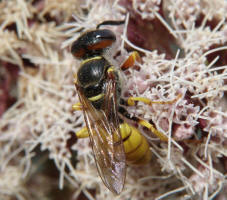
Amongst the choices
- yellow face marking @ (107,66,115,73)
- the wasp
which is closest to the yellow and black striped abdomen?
the wasp

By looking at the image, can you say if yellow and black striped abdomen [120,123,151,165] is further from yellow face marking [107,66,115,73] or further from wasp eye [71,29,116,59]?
wasp eye [71,29,116,59]

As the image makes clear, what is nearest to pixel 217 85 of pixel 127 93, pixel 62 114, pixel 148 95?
pixel 148 95

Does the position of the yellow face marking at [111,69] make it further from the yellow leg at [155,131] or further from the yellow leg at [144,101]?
the yellow leg at [155,131]

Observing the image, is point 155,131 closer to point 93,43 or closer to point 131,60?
point 131,60

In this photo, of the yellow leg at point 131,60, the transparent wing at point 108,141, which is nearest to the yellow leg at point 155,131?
the transparent wing at point 108,141

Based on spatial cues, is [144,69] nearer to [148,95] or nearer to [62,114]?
[148,95]

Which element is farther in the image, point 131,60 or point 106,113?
point 131,60

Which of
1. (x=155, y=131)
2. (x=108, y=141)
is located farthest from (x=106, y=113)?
(x=155, y=131)

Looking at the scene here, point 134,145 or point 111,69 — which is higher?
point 111,69

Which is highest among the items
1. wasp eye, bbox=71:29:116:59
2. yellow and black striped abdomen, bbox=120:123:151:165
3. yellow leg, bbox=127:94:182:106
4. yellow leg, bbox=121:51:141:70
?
wasp eye, bbox=71:29:116:59
